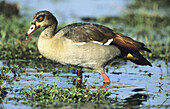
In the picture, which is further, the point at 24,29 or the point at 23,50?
the point at 24,29

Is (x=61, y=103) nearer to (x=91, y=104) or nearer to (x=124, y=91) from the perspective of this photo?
(x=91, y=104)

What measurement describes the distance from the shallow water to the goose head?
1.00 meters

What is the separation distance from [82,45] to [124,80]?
4.03ft

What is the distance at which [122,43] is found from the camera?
7668 millimetres

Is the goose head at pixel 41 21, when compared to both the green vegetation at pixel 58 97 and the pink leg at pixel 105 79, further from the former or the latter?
the green vegetation at pixel 58 97

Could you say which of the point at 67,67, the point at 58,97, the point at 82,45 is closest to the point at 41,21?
the point at 82,45

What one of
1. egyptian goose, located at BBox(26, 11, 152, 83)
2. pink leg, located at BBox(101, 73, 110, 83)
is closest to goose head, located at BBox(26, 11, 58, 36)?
egyptian goose, located at BBox(26, 11, 152, 83)

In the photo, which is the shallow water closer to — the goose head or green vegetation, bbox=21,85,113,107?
green vegetation, bbox=21,85,113,107

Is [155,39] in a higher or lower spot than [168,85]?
higher

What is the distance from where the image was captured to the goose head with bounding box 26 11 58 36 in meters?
7.57

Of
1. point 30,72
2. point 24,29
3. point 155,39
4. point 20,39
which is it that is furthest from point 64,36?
point 155,39

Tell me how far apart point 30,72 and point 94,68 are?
1508 millimetres

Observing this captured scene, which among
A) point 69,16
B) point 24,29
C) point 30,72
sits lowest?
Answer: point 30,72

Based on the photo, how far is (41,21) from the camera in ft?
25.0
